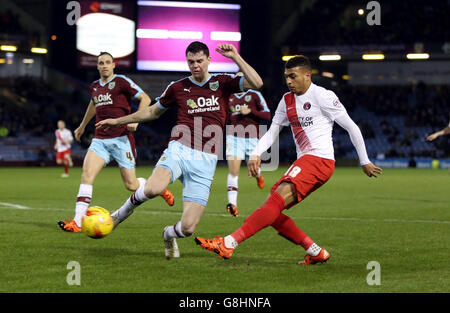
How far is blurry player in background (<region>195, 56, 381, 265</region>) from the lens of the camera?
7.11 m

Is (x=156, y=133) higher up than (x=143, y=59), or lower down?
lower down

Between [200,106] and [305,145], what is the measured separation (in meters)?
1.27

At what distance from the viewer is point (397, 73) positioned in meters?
49.0

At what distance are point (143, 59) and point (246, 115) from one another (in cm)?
2287

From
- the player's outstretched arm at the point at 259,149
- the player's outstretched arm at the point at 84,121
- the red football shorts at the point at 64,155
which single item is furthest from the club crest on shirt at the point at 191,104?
the red football shorts at the point at 64,155

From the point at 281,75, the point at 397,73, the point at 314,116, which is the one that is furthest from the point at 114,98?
the point at 397,73

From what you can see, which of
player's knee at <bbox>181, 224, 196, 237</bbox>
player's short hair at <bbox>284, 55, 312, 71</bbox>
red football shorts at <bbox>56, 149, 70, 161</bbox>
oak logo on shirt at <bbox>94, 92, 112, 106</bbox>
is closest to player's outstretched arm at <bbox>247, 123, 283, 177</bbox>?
player's short hair at <bbox>284, 55, 312, 71</bbox>

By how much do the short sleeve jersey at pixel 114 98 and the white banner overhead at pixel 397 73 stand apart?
4041 centimetres

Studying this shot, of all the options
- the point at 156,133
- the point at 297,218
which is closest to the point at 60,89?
the point at 156,133

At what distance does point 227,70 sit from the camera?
118 ft

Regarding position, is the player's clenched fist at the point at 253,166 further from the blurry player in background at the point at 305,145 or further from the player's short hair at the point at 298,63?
the player's short hair at the point at 298,63

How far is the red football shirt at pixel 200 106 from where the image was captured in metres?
7.75

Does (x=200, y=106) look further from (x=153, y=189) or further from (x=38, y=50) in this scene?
(x=38, y=50)
